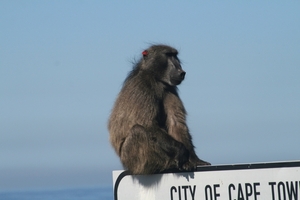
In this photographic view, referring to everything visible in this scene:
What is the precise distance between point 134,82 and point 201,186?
260 cm

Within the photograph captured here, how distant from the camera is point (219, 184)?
11.3 ft

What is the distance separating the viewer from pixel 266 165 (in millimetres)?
3371

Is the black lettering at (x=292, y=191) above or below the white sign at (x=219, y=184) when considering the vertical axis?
below

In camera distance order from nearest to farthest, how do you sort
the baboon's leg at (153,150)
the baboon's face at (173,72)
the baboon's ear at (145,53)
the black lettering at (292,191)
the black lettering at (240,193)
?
the black lettering at (292,191)
the black lettering at (240,193)
the baboon's leg at (153,150)
the baboon's face at (173,72)
the baboon's ear at (145,53)

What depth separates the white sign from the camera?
3.31m

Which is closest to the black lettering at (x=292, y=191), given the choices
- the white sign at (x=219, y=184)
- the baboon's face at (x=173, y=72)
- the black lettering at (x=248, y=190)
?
the white sign at (x=219, y=184)

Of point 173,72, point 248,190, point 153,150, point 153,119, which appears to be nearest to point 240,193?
point 248,190

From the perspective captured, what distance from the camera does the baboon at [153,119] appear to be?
5031 millimetres

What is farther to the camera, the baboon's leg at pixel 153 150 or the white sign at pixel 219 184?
the baboon's leg at pixel 153 150

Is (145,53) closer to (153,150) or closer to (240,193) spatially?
(153,150)

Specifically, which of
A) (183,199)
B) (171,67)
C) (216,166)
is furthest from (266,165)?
(171,67)

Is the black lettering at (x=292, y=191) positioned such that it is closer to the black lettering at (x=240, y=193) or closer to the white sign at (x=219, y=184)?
the white sign at (x=219, y=184)

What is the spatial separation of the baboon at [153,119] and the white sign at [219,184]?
0.78 meters

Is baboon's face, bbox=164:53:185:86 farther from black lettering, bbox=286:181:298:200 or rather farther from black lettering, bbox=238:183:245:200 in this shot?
black lettering, bbox=286:181:298:200
